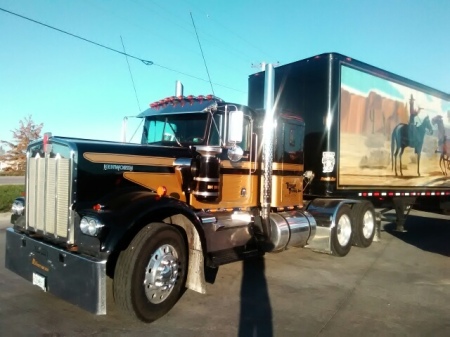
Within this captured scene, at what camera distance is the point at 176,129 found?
6379mm

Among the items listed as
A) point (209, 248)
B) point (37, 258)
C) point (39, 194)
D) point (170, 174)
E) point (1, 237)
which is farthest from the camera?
point (1, 237)

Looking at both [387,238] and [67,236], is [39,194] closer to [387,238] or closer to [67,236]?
[67,236]

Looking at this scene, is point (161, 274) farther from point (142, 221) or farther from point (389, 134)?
point (389, 134)

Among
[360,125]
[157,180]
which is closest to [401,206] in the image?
[360,125]

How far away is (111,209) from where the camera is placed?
14.4 feet

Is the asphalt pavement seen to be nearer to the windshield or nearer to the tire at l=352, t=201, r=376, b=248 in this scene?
the tire at l=352, t=201, r=376, b=248

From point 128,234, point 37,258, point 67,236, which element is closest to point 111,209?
point 128,234

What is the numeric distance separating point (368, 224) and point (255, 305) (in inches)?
206

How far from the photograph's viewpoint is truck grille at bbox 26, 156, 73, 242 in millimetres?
4602

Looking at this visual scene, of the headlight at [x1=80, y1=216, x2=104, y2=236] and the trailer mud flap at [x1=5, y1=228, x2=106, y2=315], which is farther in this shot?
the headlight at [x1=80, y1=216, x2=104, y2=236]

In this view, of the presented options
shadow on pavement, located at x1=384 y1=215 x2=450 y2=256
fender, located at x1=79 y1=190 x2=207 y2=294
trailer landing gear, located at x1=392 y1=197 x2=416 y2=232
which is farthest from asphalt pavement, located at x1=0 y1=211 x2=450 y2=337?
trailer landing gear, located at x1=392 y1=197 x2=416 y2=232

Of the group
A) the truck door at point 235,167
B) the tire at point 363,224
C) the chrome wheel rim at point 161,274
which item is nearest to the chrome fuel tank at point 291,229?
the truck door at point 235,167

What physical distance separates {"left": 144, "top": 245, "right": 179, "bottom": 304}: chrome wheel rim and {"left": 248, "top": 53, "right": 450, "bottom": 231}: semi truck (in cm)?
437

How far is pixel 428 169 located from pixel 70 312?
9717 millimetres
